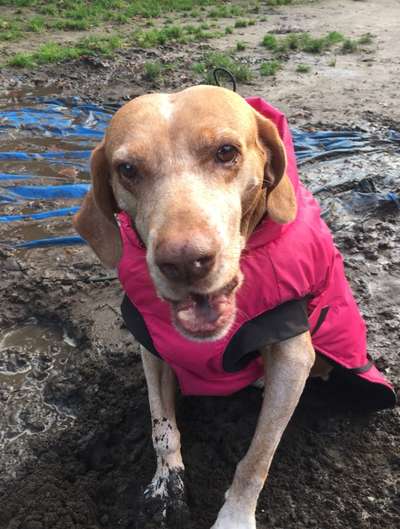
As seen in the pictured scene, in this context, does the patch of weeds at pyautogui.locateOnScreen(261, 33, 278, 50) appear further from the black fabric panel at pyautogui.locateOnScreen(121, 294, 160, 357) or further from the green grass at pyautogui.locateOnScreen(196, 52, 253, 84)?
the black fabric panel at pyautogui.locateOnScreen(121, 294, 160, 357)

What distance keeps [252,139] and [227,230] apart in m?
0.51

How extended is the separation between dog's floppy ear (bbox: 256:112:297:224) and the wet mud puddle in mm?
1510

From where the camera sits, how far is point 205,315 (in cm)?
205

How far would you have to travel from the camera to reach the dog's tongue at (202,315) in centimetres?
204

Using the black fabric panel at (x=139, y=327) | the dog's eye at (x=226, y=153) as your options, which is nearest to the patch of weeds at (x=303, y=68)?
the black fabric panel at (x=139, y=327)

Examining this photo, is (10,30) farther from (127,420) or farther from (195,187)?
(195,187)

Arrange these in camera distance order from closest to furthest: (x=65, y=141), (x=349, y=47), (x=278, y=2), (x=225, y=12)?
1. (x=65, y=141)
2. (x=349, y=47)
3. (x=225, y=12)
4. (x=278, y=2)

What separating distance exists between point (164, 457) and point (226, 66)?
7.10 m

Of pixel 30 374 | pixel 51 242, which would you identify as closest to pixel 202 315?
pixel 30 374

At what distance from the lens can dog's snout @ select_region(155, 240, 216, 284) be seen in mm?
1708

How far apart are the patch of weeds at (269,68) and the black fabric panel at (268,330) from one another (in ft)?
22.1

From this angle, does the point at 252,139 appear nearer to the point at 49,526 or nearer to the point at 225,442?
the point at 225,442

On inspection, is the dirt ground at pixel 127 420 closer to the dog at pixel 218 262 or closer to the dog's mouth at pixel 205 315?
the dog at pixel 218 262

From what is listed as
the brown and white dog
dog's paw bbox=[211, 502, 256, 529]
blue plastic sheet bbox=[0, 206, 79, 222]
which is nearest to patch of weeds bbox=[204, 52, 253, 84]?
blue plastic sheet bbox=[0, 206, 79, 222]
